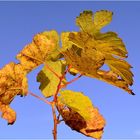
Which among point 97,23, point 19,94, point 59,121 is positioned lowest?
point 59,121

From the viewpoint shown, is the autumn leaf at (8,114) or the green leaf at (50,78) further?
the green leaf at (50,78)

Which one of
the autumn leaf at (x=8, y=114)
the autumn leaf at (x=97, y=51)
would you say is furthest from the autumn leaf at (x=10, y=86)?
the autumn leaf at (x=97, y=51)

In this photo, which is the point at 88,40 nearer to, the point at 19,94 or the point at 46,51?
the point at 46,51

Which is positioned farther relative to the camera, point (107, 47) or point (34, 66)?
point (34, 66)

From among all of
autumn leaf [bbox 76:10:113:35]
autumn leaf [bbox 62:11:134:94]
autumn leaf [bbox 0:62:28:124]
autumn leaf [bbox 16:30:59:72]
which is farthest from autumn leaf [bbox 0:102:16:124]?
autumn leaf [bbox 76:10:113:35]

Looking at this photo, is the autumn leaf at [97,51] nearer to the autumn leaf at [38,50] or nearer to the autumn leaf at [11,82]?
the autumn leaf at [38,50]

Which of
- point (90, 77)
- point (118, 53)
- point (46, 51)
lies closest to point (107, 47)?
point (118, 53)

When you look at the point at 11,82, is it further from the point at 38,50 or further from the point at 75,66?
the point at 75,66
